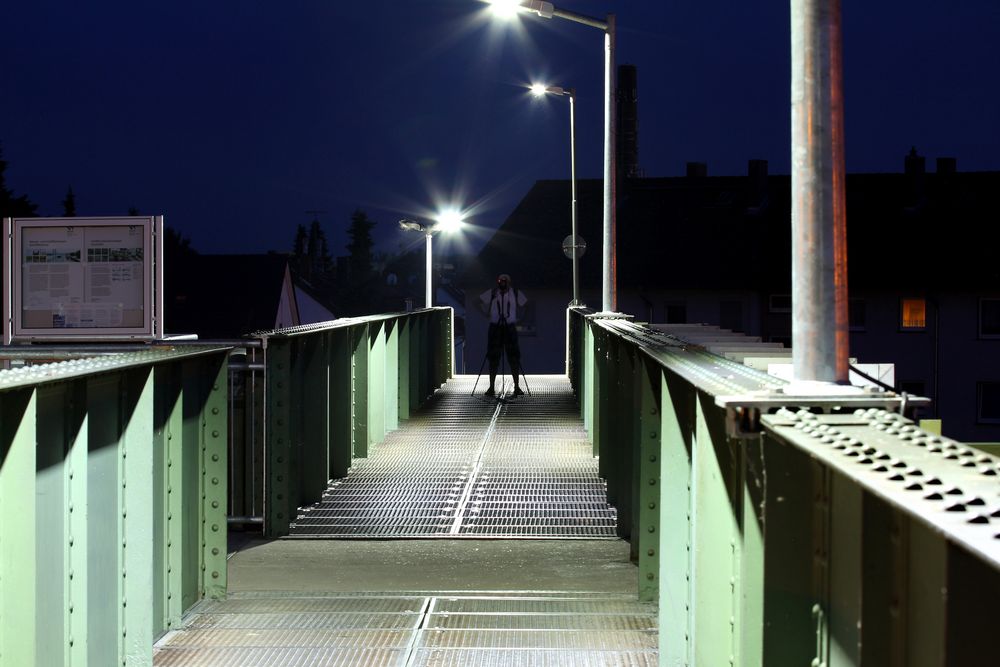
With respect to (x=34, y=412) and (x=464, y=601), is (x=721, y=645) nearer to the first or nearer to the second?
(x=34, y=412)

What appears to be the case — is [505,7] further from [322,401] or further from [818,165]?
[818,165]

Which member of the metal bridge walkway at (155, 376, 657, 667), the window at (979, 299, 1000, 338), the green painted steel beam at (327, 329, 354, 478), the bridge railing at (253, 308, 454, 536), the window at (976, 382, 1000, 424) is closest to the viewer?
the metal bridge walkway at (155, 376, 657, 667)

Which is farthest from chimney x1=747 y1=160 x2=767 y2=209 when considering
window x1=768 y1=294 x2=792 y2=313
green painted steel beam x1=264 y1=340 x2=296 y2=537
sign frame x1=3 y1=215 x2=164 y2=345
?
green painted steel beam x1=264 y1=340 x2=296 y2=537

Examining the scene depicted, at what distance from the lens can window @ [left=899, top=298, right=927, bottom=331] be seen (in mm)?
64375

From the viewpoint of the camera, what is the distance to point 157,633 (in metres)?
6.92

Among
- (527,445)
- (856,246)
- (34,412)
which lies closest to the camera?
(34,412)

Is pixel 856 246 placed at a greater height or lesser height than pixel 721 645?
greater

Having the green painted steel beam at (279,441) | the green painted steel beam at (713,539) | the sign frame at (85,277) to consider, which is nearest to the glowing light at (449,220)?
the sign frame at (85,277)

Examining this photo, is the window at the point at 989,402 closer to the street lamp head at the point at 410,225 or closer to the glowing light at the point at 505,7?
the street lamp head at the point at 410,225

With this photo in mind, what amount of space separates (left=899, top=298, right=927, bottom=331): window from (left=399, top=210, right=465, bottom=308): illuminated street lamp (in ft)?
114

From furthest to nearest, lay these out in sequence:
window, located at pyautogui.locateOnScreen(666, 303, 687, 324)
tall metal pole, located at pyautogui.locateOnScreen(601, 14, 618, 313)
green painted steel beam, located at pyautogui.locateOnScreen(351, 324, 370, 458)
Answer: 1. window, located at pyautogui.locateOnScreen(666, 303, 687, 324)
2. tall metal pole, located at pyautogui.locateOnScreen(601, 14, 618, 313)
3. green painted steel beam, located at pyautogui.locateOnScreen(351, 324, 370, 458)

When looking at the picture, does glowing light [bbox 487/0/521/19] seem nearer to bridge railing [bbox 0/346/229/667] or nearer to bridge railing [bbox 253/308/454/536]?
bridge railing [bbox 253/308/454/536]

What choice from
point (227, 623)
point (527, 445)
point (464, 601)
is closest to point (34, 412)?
point (227, 623)

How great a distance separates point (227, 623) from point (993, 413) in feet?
196
